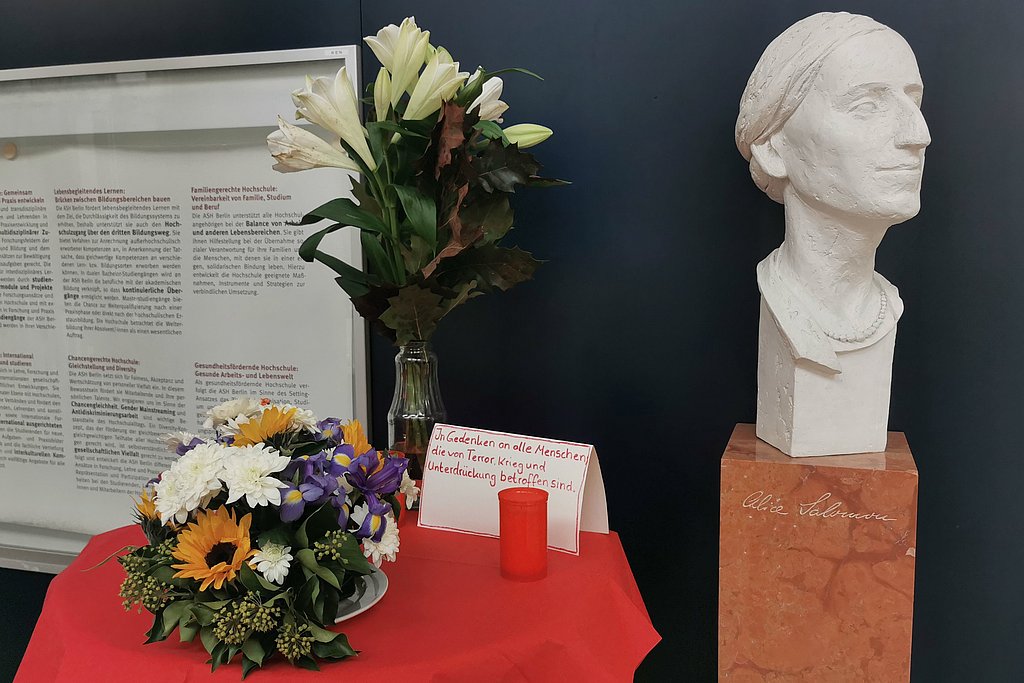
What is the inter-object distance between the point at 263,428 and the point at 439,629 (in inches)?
13.3

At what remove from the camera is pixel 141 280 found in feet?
6.41

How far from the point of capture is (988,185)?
152 centimetres

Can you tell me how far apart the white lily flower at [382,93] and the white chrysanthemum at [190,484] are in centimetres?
66

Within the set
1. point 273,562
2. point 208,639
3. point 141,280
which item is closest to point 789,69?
point 273,562

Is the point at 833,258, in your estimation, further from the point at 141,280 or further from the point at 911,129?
the point at 141,280

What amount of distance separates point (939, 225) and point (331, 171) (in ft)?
4.00

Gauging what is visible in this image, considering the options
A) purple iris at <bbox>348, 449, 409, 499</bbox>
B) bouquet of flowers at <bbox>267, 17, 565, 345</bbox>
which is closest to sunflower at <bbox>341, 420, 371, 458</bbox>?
purple iris at <bbox>348, 449, 409, 499</bbox>

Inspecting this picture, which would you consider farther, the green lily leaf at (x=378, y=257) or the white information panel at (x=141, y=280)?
the white information panel at (x=141, y=280)

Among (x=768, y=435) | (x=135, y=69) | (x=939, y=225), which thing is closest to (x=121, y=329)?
(x=135, y=69)

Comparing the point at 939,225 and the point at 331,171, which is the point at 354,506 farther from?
the point at 939,225

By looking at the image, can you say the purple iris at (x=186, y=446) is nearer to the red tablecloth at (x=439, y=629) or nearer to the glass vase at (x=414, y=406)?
the red tablecloth at (x=439, y=629)

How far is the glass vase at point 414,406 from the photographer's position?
4.70ft
